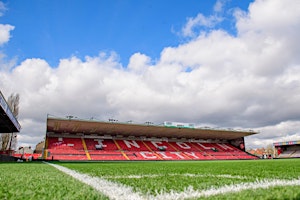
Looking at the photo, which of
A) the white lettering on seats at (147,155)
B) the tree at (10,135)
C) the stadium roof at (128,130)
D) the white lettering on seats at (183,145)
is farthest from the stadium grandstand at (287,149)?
the tree at (10,135)

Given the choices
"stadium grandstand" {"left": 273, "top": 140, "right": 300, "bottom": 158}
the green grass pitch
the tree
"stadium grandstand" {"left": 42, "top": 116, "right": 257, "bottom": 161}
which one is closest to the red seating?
"stadium grandstand" {"left": 42, "top": 116, "right": 257, "bottom": 161}

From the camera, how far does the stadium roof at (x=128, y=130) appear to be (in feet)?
90.2

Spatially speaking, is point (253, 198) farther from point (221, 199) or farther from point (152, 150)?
point (152, 150)

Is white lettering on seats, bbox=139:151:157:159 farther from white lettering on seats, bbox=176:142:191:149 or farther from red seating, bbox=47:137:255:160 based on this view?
white lettering on seats, bbox=176:142:191:149

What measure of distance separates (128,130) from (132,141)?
11.0ft

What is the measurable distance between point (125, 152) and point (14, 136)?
46.9ft

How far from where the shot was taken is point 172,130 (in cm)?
3284

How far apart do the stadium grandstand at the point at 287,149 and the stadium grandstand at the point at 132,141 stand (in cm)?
1073

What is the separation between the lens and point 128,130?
3161 centimetres

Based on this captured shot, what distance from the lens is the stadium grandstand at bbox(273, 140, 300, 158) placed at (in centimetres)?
4266

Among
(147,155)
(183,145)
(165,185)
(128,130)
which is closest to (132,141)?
(128,130)

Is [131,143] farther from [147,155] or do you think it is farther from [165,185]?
[165,185]

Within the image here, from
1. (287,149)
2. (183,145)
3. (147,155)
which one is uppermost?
(183,145)

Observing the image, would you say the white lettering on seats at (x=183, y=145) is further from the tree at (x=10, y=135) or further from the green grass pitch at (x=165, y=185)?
the green grass pitch at (x=165, y=185)
